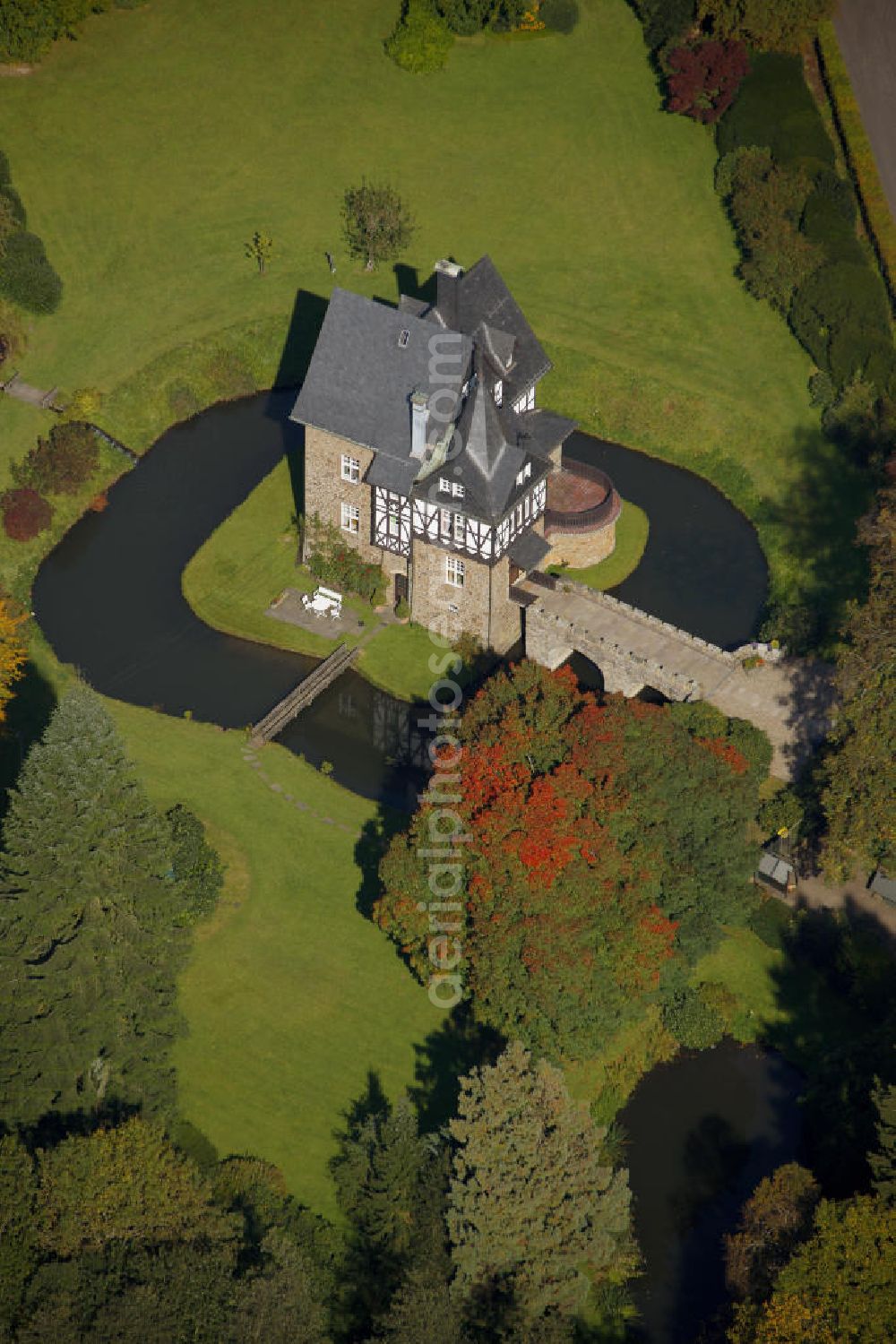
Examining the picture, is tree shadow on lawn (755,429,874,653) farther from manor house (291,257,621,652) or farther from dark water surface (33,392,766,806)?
manor house (291,257,621,652)

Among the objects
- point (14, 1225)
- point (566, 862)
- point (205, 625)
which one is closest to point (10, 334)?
point (205, 625)

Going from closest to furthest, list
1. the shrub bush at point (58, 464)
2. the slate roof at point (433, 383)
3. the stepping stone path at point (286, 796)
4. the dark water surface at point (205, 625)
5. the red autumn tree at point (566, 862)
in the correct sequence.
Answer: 1. the red autumn tree at point (566, 862)
2. the stepping stone path at point (286, 796)
3. the slate roof at point (433, 383)
4. the dark water surface at point (205, 625)
5. the shrub bush at point (58, 464)

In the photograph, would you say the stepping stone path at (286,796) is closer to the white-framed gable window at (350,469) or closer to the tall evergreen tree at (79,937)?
the tall evergreen tree at (79,937)

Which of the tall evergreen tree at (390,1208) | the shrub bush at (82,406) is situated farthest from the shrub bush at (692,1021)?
the shrub bush at (82,406)

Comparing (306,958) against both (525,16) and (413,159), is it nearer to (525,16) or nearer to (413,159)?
(413,159)

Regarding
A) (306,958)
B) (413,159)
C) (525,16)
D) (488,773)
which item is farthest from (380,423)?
(525,16)

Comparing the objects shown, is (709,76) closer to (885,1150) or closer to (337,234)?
(337,234)
